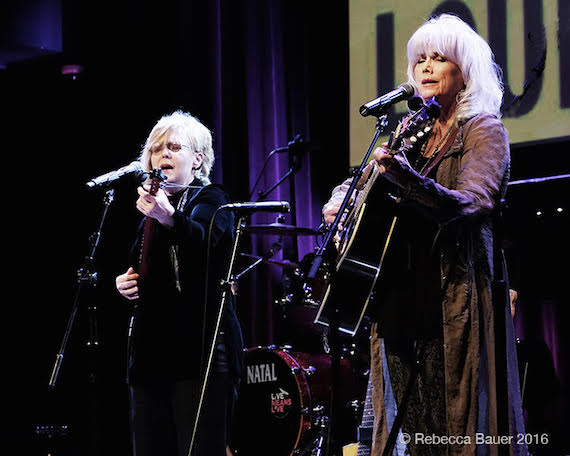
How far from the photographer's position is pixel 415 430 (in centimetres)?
228

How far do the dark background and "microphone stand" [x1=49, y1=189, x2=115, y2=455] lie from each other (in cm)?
3

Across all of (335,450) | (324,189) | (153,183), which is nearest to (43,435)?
(324,189)

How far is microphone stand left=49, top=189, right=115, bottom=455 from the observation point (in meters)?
4.36

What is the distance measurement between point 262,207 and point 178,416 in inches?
33.9

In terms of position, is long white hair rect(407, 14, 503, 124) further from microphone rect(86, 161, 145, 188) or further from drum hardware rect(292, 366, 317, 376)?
drum hardware rect(292, 366, 317, 376)

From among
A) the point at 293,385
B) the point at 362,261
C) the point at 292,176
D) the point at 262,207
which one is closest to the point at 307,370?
the point at 293,385

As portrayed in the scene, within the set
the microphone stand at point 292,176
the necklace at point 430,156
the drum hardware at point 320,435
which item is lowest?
the drum hardware at point 320,435

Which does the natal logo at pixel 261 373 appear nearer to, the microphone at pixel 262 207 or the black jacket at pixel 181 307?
the black jacket at pixel 181 307

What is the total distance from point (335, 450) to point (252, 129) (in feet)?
11.7

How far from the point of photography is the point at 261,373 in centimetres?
525

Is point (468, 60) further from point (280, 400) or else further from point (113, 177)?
point (280, 400)

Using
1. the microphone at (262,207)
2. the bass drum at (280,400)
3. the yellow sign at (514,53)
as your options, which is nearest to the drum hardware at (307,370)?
the bass drum at (280,400)

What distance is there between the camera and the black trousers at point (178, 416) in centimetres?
295

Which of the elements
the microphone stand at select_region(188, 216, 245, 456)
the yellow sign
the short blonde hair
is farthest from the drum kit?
the microphone stand at select_region(188, 216, 245, 456)
